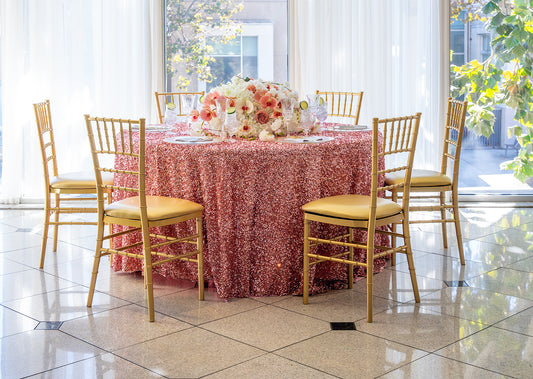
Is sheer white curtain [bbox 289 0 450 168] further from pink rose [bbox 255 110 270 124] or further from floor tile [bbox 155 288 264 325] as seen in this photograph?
floor tile [bbox 155 288 264 325]

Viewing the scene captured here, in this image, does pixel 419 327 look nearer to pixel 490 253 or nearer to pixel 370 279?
pixel 370 279

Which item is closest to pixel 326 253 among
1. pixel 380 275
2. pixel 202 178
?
pixel 380 275

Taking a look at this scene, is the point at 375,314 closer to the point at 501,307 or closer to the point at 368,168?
the point at 501,307

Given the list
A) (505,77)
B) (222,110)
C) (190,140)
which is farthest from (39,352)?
(505,77)

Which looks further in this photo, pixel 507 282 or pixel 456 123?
pixel 456 123

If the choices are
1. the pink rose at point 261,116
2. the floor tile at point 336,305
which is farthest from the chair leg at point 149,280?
the pink rose at point 261,116

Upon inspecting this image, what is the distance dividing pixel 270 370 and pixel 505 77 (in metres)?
4.15

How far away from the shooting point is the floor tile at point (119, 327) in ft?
10.3

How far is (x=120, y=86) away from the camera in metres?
6.03

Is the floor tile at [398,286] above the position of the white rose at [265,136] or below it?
below

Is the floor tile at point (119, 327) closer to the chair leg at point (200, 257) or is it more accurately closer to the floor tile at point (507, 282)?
the chair leg at point (200, 257)

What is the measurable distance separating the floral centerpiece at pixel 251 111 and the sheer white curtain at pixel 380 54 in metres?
1.98

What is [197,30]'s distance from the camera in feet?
20.2

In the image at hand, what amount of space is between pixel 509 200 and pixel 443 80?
1.21 m
